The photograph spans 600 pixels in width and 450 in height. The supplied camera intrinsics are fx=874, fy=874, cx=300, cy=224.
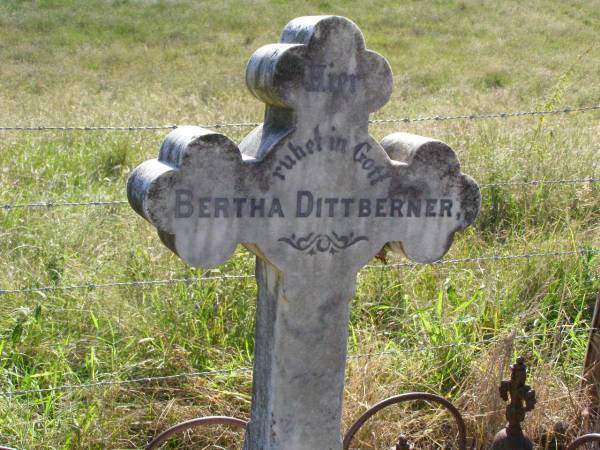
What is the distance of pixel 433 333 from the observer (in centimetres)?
385

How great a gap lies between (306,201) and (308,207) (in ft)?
0.06

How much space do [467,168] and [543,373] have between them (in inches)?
88.4

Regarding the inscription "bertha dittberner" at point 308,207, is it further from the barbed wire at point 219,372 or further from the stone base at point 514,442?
the barbed wire at point 219,372

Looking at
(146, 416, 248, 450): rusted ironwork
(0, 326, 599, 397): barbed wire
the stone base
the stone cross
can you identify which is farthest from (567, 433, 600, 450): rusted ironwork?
(146, 416, 248, 450): rusted ironwork

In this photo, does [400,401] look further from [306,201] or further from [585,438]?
[306,201]

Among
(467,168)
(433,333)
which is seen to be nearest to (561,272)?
(433,333)

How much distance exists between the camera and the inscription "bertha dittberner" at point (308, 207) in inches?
88.9

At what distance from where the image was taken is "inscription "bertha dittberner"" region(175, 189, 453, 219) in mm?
2258

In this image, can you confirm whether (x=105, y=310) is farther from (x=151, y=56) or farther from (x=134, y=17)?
(x=134, y=17)

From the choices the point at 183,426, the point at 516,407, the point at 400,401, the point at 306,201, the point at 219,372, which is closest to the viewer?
the point at 306,201

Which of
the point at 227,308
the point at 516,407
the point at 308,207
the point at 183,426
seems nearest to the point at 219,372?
the point at 227,308

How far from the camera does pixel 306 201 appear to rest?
2371mm

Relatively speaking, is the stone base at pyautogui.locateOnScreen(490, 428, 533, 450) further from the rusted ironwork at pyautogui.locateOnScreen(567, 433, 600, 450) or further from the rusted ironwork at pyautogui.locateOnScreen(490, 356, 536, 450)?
the rusted ironwork at pyautogui.locateOnScreen(567, 433, 600, 450)

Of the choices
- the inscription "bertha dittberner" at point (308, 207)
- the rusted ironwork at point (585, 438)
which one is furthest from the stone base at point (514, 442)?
the inscription "bertha dittberner" at point (308, 207)
